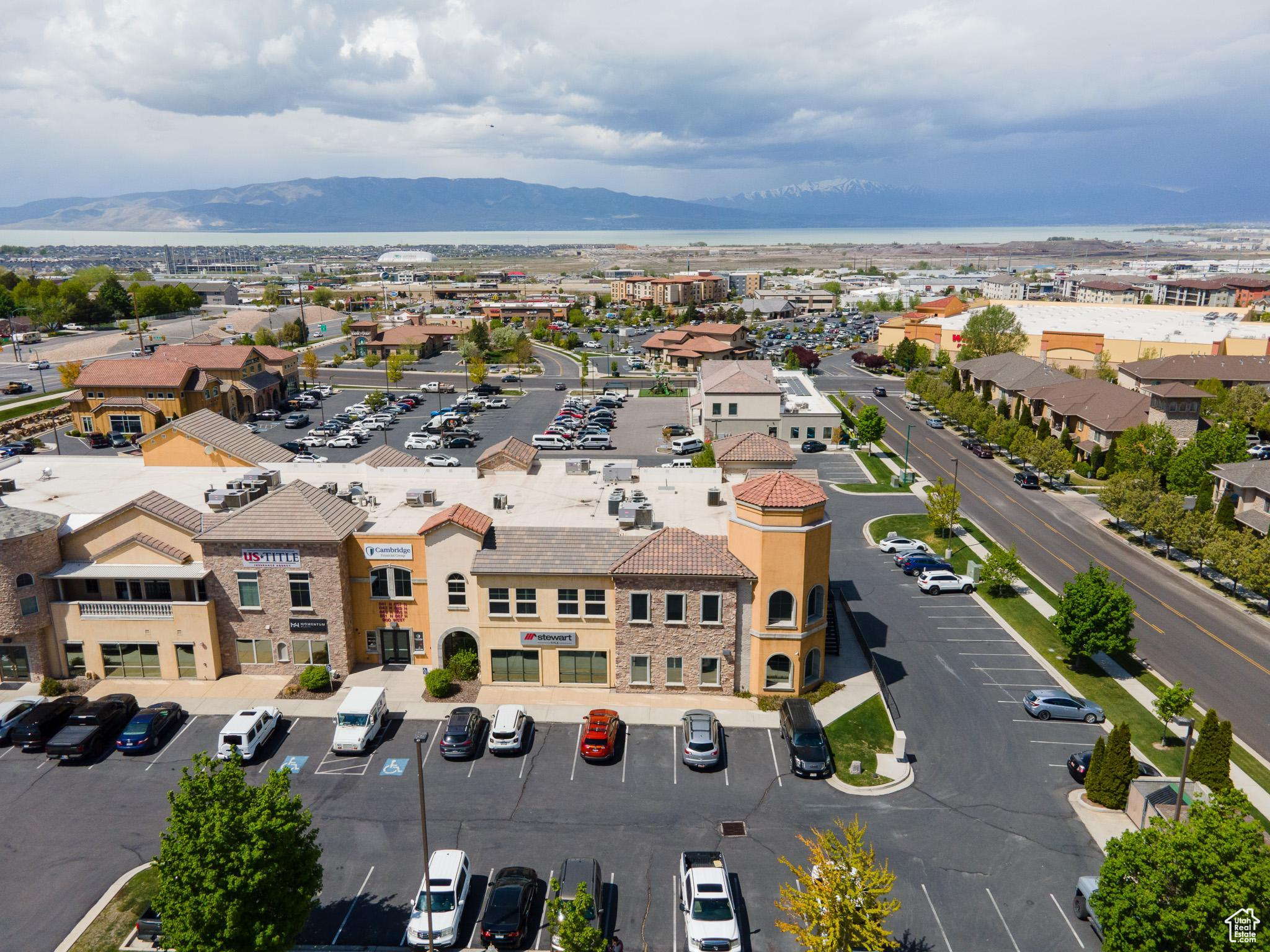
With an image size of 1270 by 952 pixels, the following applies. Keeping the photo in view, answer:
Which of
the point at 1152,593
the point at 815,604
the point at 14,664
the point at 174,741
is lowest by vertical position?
the point at 1152,593

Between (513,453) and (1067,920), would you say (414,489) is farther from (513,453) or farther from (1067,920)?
(1067,920)

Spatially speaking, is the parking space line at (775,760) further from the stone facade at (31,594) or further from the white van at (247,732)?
the stone facade at (31,594)

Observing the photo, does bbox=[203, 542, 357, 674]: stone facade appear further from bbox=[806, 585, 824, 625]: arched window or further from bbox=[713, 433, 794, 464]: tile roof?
bbox=[713, 433, 794, 464]: tile roof

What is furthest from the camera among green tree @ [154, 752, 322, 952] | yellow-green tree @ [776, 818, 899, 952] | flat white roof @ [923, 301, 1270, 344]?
flat white roof @ [923, 301, 1270, 344]

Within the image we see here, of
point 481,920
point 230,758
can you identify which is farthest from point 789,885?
point 230,758

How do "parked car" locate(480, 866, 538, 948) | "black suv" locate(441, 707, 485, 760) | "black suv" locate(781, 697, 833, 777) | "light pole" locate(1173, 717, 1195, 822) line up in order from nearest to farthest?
"parked car" locate(480, 866, 538, 948)
"light pole" locate(1173, 717, 1195, 822)
"black suv" locate(781, 697, 833, 777)
"black suv" locate(441, 707, 485, 760)

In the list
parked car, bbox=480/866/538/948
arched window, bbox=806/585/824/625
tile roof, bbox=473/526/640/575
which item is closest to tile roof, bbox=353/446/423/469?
tile roof, bbox=473/526/640/575

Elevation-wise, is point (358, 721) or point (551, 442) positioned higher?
point (551, 442)

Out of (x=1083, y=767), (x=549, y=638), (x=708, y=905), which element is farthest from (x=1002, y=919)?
(x=549, y=638)
